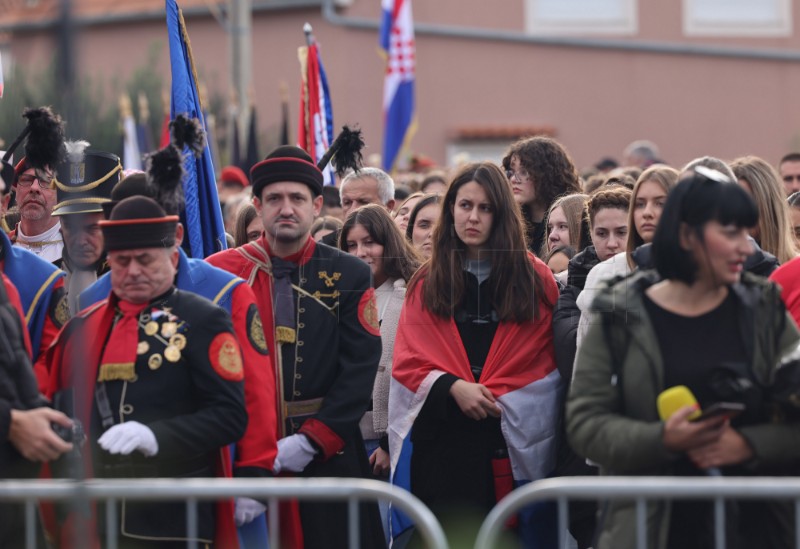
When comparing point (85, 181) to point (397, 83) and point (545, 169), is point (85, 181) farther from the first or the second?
point (397, 83)

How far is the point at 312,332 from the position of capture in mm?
5500

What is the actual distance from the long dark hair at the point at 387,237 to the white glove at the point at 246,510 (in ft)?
5.95

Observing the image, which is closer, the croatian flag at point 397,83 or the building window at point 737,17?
the croatian flag at point 397,83

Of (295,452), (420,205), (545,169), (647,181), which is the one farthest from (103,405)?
(545,169)

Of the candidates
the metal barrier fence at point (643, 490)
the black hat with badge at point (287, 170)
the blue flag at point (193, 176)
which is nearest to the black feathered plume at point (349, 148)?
the blue flag at point (193, 176)

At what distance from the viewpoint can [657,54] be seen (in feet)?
79.7

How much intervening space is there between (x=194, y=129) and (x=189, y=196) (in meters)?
0.90

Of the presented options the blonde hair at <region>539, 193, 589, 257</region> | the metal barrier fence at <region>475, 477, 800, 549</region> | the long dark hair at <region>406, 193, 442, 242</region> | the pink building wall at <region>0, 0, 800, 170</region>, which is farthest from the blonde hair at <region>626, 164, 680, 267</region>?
the pink building wall at <region>0, 0, 800, 170</region>

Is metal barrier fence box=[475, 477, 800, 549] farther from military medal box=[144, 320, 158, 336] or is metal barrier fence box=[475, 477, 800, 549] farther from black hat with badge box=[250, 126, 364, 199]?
black hat with badge box=[250, 126, 364, 199]

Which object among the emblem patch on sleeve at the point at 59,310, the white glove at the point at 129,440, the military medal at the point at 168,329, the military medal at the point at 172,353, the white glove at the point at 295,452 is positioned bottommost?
the white glove at the point at 295,452

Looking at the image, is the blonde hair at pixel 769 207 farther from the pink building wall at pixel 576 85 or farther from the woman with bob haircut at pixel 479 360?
the pink building wall at pixel 576 85

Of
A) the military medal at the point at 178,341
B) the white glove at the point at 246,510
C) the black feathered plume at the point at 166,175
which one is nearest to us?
the military medal at the point at 178,341

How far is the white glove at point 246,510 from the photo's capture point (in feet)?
15.9

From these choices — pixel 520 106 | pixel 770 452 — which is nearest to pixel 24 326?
pixel 770 452
